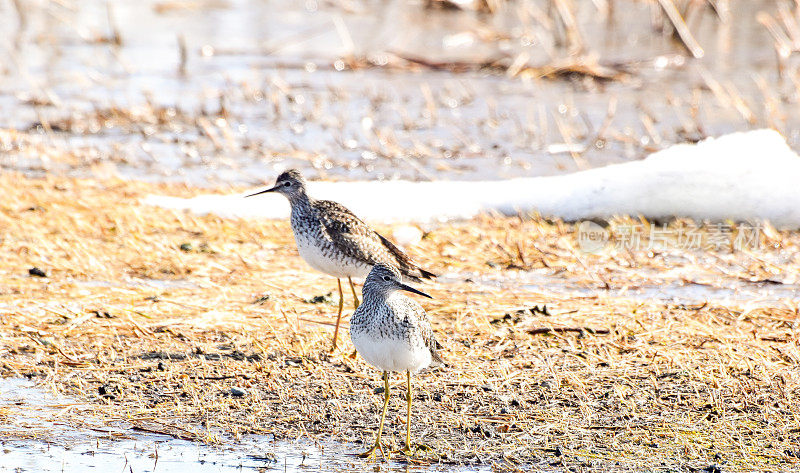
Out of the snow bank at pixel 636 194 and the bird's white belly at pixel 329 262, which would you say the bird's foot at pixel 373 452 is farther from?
the snow bank at pixel 636 194

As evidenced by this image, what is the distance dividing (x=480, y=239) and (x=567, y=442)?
4.08m

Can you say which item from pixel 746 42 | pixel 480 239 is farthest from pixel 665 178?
pixel 746 42

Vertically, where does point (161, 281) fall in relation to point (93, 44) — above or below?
below

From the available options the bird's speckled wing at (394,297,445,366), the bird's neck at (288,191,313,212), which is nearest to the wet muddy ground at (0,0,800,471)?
the bird's speckled wing at (394,297,445,366)

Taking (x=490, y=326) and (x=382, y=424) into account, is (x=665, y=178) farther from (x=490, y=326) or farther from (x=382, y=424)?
(x=382, y=424)

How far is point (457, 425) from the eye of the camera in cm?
586

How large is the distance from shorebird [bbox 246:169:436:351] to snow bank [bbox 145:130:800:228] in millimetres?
2519

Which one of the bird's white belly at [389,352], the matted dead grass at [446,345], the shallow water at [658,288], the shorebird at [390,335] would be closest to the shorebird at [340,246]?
the matted dead grass at [446,345]

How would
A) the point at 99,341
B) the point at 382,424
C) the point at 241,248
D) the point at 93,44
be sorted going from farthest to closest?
1. the point at 93,44
2. the point at 241,248
3. the point at 99,341
4. the point at 382,424

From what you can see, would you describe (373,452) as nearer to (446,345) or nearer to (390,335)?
(390,335)

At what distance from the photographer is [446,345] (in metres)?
7.04

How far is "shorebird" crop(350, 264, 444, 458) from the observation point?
5.57 m

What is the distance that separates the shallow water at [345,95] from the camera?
510 inches

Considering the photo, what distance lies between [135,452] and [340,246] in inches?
95.3
